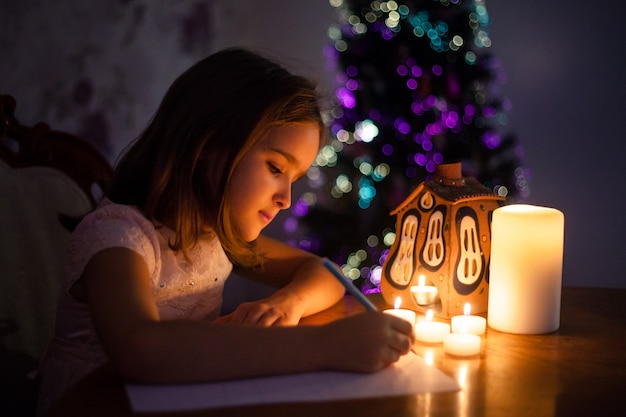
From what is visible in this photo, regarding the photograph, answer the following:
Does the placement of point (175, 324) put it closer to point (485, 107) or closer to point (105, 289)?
point (105, 289)

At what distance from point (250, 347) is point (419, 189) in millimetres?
515

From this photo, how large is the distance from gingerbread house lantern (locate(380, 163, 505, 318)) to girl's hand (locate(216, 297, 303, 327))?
179 mm

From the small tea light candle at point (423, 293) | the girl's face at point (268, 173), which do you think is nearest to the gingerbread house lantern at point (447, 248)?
the small tea light candle at point (423, 293)

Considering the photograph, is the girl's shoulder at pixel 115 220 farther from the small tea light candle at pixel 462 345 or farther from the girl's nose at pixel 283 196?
the small tea light candle at pixel 462 345

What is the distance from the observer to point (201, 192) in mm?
1265

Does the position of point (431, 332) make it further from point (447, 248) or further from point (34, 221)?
point (34, 221)

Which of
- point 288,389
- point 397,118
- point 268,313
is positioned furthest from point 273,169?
point 397,118

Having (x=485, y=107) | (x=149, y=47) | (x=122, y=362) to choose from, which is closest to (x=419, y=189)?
(x=122, y=362)

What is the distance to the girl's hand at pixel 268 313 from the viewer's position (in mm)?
1096

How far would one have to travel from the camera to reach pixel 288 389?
830mm

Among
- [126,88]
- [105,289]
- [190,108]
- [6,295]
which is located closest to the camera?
[105,289]

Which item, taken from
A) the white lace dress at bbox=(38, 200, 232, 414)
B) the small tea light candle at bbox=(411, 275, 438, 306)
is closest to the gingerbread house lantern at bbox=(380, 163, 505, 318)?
the small tea light candle at bbox=(411, 275, 438, 306)

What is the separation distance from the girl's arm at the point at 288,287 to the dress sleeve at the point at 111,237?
0.18m

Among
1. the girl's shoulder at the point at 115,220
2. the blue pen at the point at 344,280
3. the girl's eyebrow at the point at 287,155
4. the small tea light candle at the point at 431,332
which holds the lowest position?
the small tea light candle at the point at 431,332
